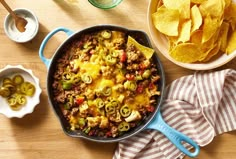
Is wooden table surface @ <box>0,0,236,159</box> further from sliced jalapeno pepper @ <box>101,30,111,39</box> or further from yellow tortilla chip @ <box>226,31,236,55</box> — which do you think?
yellow tortilla chip @ <box>226,31,236,55</box>

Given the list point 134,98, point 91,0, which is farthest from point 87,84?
point 91,0

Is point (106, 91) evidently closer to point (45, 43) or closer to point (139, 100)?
point (139, 100)

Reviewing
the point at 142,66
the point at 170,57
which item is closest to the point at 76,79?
the point at 142,66

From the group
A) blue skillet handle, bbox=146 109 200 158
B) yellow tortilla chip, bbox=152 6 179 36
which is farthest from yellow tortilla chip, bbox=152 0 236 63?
blue skillet handle, bbox=146 109 200 158

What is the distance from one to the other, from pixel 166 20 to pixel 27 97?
1.91 ft

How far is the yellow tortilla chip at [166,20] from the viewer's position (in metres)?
1.81

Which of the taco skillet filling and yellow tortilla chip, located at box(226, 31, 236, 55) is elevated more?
yellow tortilla chip, located at box(226, 31, 236, 55)

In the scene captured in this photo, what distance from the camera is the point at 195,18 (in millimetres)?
1798

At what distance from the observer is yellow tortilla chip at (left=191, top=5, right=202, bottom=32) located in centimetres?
178

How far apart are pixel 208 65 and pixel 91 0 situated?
1.59 feet

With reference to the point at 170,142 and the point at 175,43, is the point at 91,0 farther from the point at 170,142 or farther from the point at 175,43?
the point at 170,142

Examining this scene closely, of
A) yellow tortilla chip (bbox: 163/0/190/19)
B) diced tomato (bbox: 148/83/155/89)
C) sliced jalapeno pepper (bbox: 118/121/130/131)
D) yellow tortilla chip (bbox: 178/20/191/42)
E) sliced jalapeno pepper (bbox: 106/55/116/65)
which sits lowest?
sliced jalapeno pepper (bbox: 118/121/130/131)

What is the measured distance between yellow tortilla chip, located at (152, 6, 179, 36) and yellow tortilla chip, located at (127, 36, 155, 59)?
8 centimetres

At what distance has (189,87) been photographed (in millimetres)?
1908
